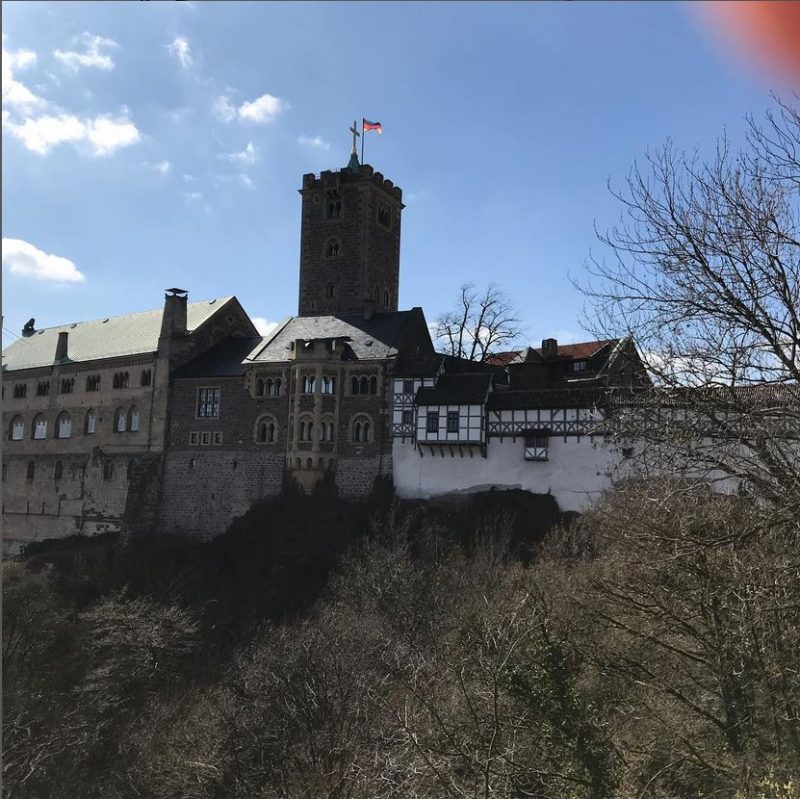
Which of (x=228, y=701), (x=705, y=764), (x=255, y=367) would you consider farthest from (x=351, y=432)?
(x=705, y=764)

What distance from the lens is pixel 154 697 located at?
96.8 ft

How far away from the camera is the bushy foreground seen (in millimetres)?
10797

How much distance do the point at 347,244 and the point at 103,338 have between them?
16.5m

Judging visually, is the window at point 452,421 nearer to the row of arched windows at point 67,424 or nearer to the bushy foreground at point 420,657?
the bushy foreground at point 420,657

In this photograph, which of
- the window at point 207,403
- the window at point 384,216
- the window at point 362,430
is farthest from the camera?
the window at point 384,216

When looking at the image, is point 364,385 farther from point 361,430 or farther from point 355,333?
point 355,333

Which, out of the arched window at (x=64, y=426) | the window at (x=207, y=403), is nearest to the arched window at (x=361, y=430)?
the window at (x=207, y=403)

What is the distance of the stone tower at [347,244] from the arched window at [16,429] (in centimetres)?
1998

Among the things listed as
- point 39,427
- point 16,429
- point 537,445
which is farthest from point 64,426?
point 537,445

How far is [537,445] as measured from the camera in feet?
118

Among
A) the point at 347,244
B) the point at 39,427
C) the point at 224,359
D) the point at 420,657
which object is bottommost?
the point at 420,657

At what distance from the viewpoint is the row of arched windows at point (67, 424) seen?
48.7 meters

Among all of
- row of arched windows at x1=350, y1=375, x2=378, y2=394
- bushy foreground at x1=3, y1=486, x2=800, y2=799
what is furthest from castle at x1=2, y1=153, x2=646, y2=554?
bushy foreground at x1=3, y1=486, x2=800, y2=799

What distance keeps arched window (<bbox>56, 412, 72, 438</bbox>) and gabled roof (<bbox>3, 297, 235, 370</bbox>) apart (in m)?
3.50
